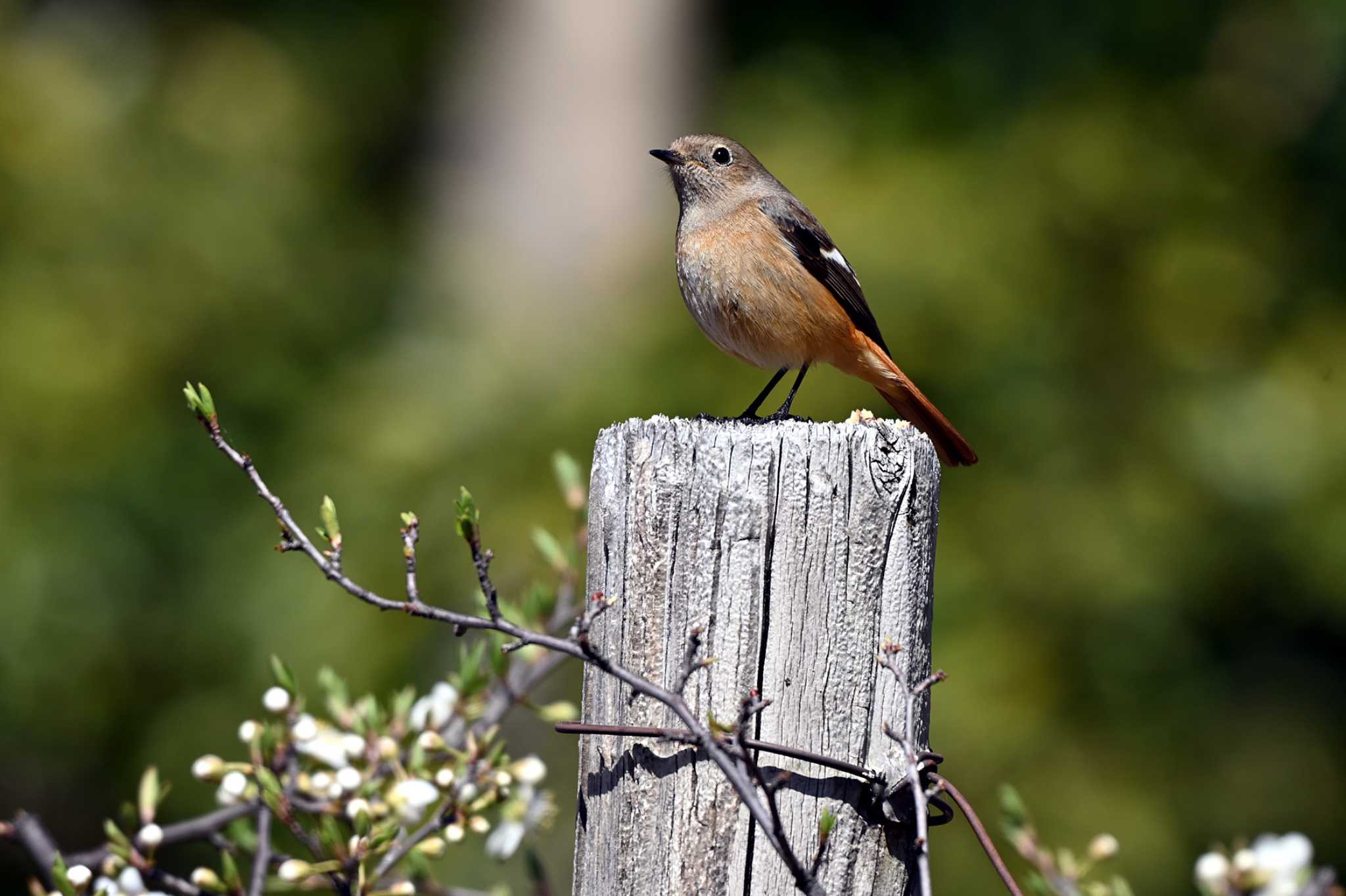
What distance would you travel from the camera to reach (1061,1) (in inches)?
384

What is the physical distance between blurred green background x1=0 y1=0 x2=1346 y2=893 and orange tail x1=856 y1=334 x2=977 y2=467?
5.86ft

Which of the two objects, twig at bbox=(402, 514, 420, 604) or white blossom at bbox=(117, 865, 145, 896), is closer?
twig at bbox=(402, 514, 420, 604)

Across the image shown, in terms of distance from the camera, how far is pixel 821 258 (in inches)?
197

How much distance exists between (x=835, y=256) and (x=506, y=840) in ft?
8.26

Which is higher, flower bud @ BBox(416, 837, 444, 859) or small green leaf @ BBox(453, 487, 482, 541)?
small green leaf @ BBox(453, 487, 482, 541)

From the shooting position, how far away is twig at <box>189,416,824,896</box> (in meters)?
2.28

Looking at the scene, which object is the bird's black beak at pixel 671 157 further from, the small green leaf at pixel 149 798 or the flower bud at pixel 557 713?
the small green leaf at pixel 149 798

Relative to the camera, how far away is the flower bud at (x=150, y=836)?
9.69ft

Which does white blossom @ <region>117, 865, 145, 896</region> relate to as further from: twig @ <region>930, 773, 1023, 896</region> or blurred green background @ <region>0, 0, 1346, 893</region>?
blurred green background @ <region>0, 0, 1346, 893</region>

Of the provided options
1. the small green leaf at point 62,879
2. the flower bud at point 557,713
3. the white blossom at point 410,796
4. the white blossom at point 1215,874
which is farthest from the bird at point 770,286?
the small green leaf at point 62,879

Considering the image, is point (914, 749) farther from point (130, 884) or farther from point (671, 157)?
point (671, 157)

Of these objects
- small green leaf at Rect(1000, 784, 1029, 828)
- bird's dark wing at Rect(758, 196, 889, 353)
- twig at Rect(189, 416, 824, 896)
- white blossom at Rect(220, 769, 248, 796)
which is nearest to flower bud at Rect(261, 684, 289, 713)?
white blossom at Rect(220, 769, 248, 796)

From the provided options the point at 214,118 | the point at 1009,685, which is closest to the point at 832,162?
the point at 1009,685

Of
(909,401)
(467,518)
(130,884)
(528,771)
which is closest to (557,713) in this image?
(528,771)
